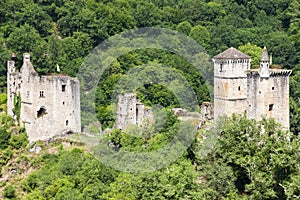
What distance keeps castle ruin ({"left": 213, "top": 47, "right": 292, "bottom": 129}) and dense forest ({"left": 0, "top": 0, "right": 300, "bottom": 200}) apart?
3077mm

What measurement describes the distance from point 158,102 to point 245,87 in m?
15.9

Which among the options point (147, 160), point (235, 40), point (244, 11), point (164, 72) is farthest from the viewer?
point (244, 11)

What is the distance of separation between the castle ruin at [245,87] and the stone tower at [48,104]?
932cm

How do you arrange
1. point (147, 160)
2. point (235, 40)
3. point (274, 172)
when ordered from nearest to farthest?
point (274, 172)
point (147, 160)
point (235, 40)

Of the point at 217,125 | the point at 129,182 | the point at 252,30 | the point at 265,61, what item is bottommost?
the point at 129,182

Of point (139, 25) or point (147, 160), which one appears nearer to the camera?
point (147, 160)

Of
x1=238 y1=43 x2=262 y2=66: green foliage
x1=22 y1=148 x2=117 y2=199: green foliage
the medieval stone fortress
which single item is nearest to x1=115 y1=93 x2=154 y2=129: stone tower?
the medieval stone fortress

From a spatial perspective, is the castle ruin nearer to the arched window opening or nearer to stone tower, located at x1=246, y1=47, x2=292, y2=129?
stone tower, located at x1=246, y1=47, x2=292, y2=129

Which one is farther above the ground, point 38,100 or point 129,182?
point 38,100

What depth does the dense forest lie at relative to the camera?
41344 mm

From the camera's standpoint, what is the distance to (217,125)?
1839 inches

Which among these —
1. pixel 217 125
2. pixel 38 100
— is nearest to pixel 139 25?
pixel 38 100

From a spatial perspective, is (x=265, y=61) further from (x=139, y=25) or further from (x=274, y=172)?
(x=139, y=25)

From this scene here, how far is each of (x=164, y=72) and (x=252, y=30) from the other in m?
14.2
